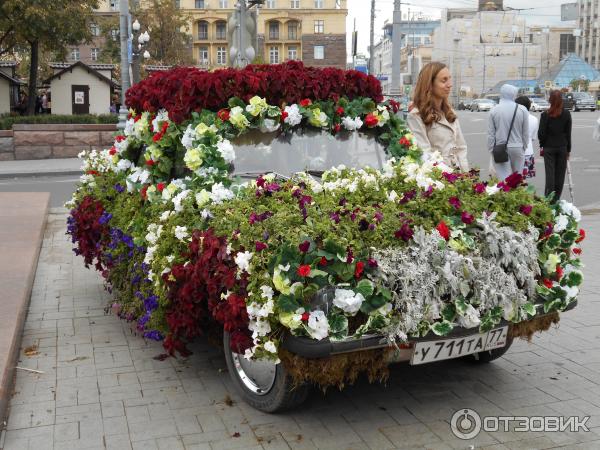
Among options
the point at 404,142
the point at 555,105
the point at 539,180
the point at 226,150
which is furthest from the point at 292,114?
the point at 539,180

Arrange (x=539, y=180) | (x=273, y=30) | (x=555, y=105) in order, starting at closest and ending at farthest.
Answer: (x=555, y=105), (x=539, y=180), (x=273, y=30)

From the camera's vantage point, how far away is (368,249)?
4113mm

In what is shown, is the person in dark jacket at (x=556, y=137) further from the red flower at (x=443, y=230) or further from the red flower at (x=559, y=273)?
the red flower at (x=443, y=230)

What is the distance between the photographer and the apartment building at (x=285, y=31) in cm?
10712

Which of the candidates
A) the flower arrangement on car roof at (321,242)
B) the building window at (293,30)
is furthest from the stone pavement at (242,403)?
the building window at (293,30)

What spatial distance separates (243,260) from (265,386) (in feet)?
3.26

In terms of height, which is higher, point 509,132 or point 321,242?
point 509,132

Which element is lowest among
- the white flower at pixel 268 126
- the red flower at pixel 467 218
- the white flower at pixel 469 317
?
the white flower at pixel 469 317

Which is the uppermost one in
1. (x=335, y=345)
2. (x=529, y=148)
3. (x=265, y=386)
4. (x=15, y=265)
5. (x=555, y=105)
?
(x=555, y=105)

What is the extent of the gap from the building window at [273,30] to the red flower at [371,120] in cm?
10606

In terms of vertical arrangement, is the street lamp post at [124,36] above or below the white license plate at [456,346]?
above

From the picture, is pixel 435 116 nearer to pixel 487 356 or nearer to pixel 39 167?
pixel 487 356

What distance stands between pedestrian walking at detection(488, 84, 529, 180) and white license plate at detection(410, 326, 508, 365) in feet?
19.2

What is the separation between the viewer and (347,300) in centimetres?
397
